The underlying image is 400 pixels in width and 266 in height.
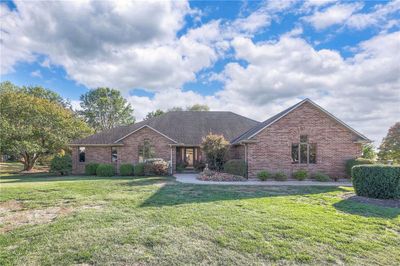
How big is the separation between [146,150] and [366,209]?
55.8 feet

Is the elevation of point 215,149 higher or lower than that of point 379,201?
higher

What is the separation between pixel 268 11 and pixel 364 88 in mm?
18675

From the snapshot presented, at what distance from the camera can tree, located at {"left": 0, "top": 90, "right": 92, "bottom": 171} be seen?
23375 millimetres

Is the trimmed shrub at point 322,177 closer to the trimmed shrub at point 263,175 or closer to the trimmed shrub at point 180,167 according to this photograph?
the trimmed shrub at point 263,175

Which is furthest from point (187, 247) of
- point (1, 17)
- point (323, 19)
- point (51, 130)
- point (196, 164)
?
point (51, 130)

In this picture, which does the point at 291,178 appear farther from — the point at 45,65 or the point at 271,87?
the point at 45,65

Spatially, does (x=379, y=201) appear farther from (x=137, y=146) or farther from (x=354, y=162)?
(x=137, y=146)

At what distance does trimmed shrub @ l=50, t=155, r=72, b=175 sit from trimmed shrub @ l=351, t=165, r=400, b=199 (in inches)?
864

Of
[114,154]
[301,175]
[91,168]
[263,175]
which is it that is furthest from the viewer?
[114,154]

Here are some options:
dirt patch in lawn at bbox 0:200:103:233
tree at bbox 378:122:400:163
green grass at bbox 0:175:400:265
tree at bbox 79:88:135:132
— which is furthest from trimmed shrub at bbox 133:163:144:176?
tree at bbox 79:88:135:132

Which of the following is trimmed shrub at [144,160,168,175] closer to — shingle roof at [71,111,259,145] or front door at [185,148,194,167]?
shingle roof at [71,111,259,145]

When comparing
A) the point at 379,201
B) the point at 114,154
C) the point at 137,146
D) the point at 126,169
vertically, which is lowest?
the point at 379,201

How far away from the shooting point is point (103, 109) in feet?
166

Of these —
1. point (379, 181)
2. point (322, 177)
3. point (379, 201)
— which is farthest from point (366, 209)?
point (322, 177)
